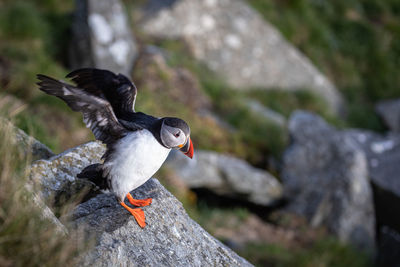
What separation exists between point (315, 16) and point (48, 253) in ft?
39.1

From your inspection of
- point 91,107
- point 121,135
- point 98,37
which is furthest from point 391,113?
point 91,107

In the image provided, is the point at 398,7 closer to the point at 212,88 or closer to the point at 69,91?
the point at 212,88

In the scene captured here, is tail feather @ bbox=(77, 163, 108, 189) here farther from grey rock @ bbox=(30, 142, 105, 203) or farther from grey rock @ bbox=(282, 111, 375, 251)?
grey rock @ bbox=(282, 111, 375, 251)

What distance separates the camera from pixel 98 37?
783 centimetres

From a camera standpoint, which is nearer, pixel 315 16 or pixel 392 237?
pixel 392 237

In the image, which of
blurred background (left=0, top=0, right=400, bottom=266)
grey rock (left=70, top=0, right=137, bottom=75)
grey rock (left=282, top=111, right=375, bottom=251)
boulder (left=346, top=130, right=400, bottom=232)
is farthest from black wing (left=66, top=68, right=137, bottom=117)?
boulder (left=346, top=130, right=400, bottom=232)

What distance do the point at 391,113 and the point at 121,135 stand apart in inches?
393

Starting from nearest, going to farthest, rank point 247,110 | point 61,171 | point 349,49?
point 61,171 < point 247,110 < point 349,49

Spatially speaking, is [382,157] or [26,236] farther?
[382,157]

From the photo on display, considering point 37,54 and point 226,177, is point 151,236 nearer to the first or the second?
point 226,177

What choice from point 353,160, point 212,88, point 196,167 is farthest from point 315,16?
point 196,167

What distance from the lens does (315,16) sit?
12336 millimetres

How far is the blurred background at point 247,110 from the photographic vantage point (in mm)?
6555

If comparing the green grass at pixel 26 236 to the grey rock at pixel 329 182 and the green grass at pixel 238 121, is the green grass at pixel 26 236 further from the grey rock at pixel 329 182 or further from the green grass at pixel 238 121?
the green grass at pixel 238 121
